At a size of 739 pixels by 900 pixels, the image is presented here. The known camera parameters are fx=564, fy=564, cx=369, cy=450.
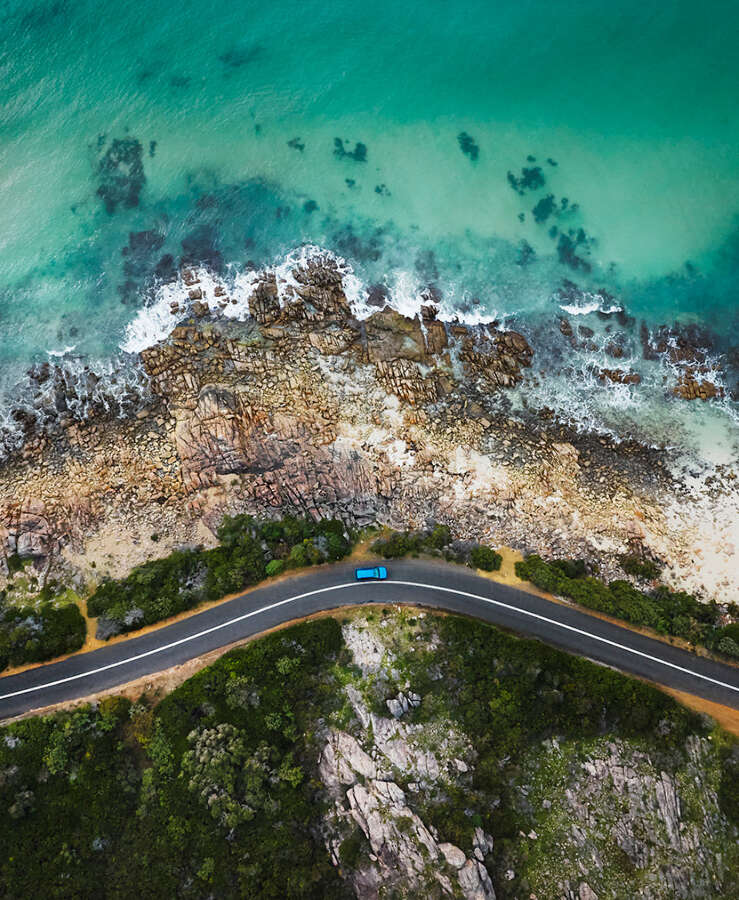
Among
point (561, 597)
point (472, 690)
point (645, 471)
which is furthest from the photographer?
point (645, 471)

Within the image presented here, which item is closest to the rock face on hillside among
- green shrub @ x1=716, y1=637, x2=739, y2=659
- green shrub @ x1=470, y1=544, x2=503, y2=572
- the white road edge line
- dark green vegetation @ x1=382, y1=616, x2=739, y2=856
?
dark green vegetation @ x1=382, y1=616, x2=739, y2=856

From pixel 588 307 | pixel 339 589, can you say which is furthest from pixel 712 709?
pixel 588 307

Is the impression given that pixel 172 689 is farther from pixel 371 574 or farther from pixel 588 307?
pixel 588 307

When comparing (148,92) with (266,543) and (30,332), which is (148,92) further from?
(266,543)

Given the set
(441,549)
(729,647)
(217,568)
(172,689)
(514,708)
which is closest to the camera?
(514,708)

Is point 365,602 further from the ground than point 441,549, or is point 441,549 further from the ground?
point 441,549

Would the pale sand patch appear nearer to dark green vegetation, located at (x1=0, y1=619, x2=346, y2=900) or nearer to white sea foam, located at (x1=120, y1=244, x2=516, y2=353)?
dark green vegetation, located at (x1=0, y1=619, x2=346, y2=900)

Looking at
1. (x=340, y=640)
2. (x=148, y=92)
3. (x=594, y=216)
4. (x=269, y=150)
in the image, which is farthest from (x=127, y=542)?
(x=594, y=216)
